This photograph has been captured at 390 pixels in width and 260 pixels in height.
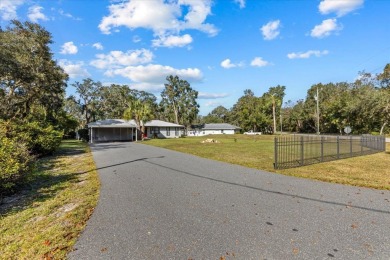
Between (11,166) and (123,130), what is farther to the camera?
(123,130)

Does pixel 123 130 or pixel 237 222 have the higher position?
pixel 123 130

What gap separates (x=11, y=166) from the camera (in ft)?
19.2

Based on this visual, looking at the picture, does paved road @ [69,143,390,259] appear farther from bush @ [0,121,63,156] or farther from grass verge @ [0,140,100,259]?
bush @ [0,121,63,156]

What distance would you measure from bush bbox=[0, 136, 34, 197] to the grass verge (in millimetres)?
376

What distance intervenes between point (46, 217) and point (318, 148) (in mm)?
14109

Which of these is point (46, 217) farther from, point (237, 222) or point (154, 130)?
point (154, 130)

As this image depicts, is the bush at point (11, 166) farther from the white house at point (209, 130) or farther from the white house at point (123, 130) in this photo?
the white house at point (209, 130)

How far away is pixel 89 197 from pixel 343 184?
268 inches

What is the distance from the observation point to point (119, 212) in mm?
4520

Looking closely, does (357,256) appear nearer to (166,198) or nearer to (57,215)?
(166,198)

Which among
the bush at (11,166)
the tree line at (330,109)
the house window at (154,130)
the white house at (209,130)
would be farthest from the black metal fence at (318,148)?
the white house at (209,130)

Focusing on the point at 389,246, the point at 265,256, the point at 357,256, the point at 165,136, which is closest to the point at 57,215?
the point at 265,256

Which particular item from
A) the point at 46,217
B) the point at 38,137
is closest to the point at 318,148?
the point at 46,217

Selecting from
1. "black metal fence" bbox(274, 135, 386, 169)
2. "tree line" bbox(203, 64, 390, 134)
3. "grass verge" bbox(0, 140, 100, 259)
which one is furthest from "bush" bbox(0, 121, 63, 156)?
"tree line" bbox(203, 64, 390, 134)
